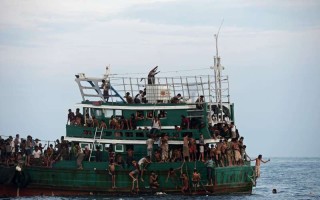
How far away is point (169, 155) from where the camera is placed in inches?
2132

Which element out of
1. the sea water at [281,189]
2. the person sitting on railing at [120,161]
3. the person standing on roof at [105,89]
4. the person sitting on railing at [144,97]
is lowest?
the sea water at [281,189]

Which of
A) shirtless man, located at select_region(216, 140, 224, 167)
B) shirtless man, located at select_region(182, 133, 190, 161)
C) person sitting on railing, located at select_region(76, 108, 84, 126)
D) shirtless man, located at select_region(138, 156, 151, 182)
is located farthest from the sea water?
person sitting on railing, located at select_region(76, 108, 84, 126)

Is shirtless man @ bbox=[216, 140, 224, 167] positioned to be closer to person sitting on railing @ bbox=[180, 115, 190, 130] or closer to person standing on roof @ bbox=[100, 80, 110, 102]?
person sitting on railing @ bbox=[180, 115, 190, 130]

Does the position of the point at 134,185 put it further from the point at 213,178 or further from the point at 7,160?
the point at 7,160

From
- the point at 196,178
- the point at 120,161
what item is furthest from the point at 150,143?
the point at 196,178

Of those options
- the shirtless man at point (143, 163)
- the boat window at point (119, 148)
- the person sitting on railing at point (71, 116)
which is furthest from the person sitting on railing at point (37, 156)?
the shirtless man at point (143, 163)

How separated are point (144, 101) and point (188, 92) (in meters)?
2.42

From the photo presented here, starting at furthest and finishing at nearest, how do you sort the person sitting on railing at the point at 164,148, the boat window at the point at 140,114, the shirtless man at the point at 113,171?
the boat window at the point at 140,114 < the shirtless man at the point at 113,171 < the person sitting on railing at the point at 164,148

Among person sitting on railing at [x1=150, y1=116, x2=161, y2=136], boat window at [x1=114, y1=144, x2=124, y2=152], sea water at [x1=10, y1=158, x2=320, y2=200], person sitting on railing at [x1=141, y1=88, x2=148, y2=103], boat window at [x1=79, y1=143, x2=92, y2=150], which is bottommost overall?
sea water at [x1=10, y1=158, x2=320, y2=200]

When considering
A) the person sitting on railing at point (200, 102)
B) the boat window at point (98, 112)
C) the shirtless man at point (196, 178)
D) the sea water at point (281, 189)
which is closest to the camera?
the shirtless man at point (196, 178)

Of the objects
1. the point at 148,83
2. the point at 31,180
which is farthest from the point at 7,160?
the point at 148,83

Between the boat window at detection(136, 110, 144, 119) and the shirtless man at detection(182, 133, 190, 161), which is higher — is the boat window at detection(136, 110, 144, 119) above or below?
above

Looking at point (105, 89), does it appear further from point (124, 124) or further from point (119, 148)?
point (119, 148)

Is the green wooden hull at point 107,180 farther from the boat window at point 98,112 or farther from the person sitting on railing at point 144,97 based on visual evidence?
the person sitting on railing at point 144,97
